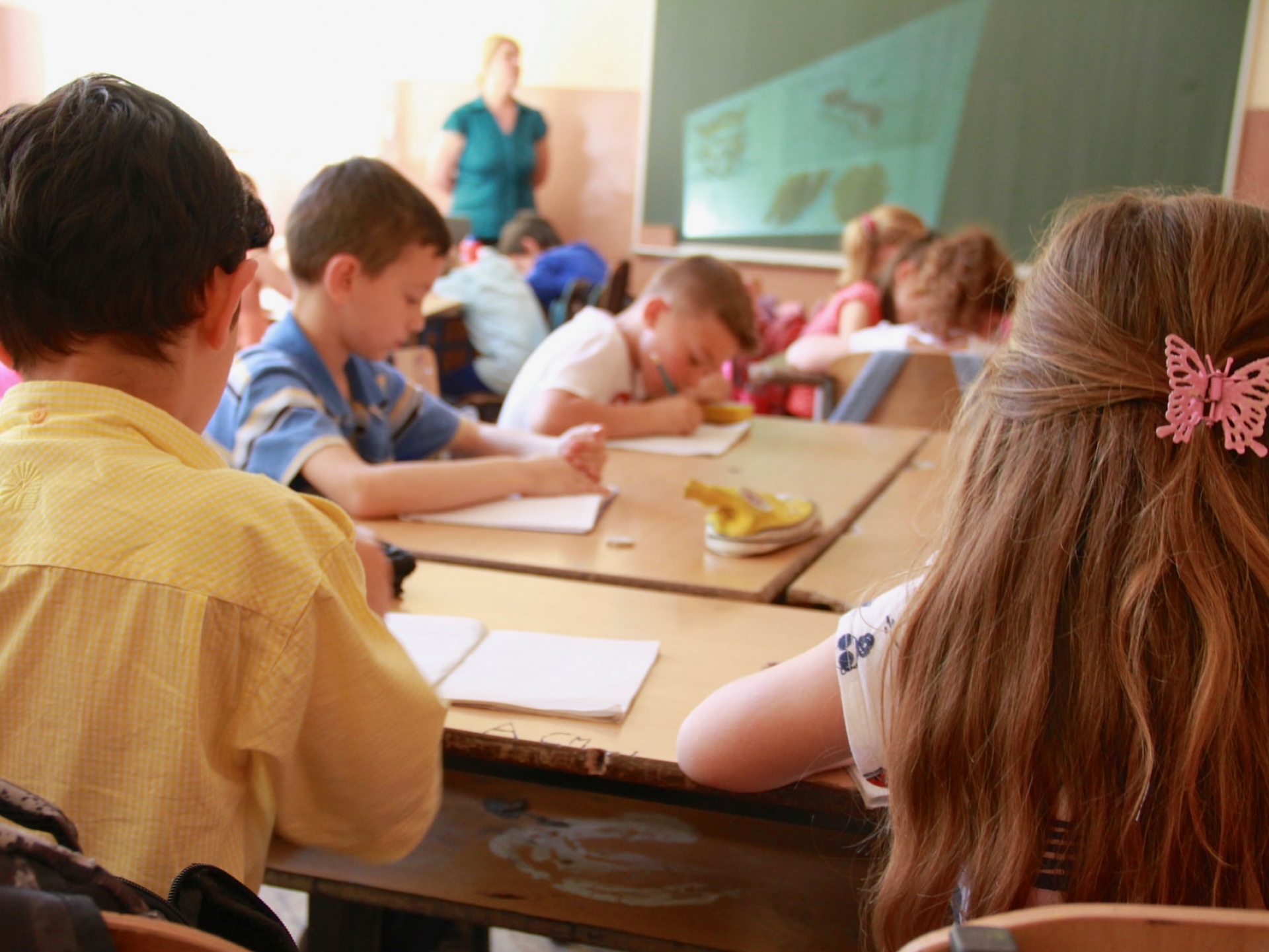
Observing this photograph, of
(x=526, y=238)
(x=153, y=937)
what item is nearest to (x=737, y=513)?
(x=153, y=937)

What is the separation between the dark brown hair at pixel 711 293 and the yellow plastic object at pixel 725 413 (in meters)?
0.15

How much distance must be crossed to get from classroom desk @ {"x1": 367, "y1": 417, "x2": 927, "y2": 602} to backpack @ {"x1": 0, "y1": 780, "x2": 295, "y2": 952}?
32.1 inches

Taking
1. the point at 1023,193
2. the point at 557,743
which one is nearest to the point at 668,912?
the point at 557,743

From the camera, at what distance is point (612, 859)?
47.1 inches

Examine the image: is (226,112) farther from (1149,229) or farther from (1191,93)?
(1149,229)

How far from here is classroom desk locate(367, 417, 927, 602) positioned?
1.45 metres

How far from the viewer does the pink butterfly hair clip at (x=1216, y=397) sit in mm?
744

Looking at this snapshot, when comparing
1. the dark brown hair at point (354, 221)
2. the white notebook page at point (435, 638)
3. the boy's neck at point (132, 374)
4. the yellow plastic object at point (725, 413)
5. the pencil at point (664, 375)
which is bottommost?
the white notebook page at point (435, 638)

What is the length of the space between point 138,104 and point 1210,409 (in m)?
0.76

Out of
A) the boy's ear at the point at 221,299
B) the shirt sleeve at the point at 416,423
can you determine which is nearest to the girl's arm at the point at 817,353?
the shirt sleeve at the point at 416,423

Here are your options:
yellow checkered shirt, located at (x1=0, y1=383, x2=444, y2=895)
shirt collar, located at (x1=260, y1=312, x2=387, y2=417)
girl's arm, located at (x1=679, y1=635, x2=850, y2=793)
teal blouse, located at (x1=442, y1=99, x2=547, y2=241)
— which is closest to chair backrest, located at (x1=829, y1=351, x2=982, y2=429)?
shirt collar, located at (x1=260, y1=312, x2=387, y2=417)

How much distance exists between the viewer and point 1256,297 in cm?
76

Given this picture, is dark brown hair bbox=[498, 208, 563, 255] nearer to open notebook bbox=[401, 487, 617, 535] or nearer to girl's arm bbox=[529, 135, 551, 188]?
girl's arm bbox=[529, 135, 551, 188]

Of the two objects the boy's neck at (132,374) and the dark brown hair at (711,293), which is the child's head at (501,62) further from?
the boy's neck at (132,374)
